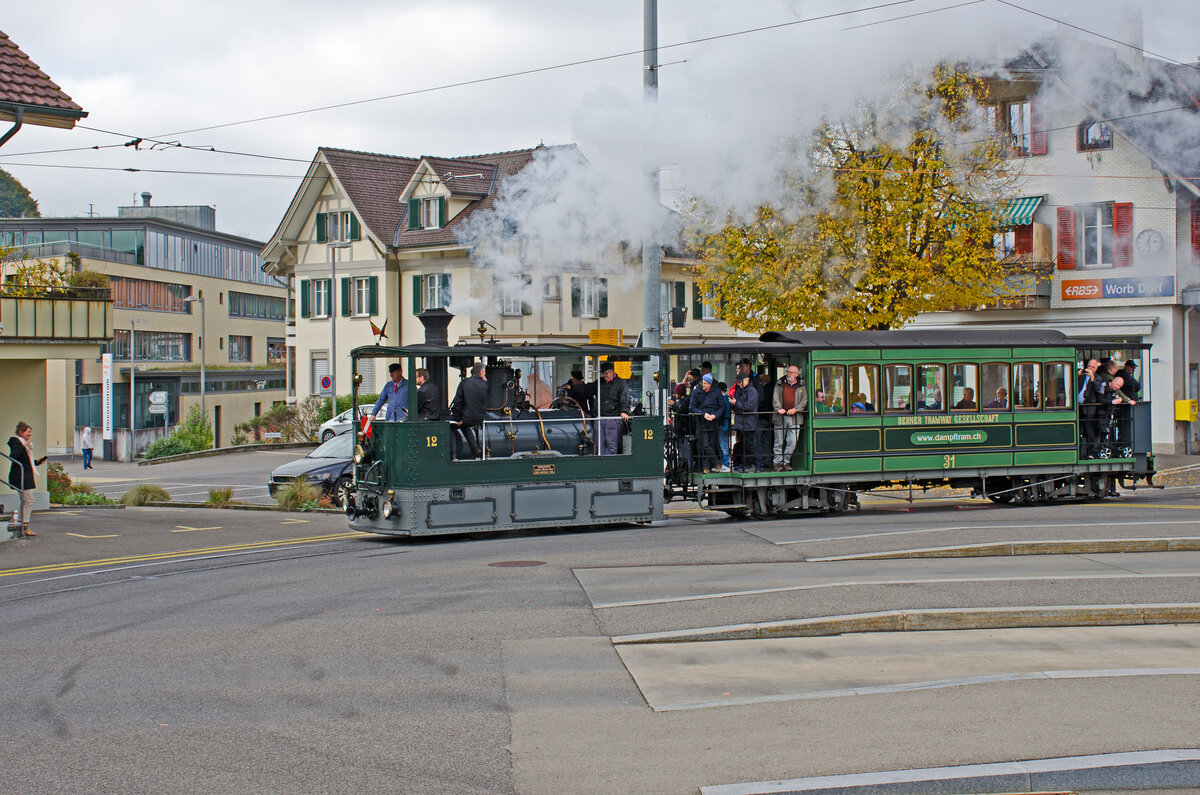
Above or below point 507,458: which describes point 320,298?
above

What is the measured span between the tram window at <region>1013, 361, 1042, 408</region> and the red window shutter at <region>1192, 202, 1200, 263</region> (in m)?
13.3

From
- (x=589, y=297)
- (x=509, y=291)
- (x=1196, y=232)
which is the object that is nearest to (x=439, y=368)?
(x=509, y=291)

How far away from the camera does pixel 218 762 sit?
6.29 meters

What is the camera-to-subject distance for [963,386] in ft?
58.6

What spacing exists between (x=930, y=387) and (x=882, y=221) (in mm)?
7316

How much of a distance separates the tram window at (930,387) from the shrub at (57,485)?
17236mm

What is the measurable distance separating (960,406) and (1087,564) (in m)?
5.95

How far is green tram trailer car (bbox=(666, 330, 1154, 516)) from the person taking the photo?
1723 centimetres

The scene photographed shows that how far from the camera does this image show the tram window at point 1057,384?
60.3 ft

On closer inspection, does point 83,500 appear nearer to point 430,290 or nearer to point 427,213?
point 430,290

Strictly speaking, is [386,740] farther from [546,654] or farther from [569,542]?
[569,542]

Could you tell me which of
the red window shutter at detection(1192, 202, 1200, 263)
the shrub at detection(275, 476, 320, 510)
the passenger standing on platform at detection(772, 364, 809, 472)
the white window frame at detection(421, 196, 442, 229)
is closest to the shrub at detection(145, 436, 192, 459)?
the white window frame at detection(421, 196, 442, 229)

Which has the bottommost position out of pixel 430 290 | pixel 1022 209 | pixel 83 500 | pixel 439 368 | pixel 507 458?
pixel 83 500

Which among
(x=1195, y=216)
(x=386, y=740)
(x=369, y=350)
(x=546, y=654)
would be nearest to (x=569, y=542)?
(x=369, y=350)
